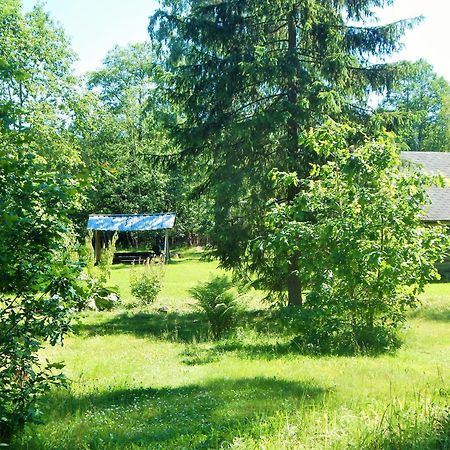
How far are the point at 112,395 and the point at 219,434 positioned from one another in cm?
203

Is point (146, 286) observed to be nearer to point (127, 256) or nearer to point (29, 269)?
point (29, 269)

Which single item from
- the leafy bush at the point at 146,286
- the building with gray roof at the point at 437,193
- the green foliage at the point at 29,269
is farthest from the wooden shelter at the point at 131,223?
the green foliage at the point at 29,269

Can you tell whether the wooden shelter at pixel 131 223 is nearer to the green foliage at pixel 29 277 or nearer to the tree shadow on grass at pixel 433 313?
the tree shadow on grass at pixel 433 313

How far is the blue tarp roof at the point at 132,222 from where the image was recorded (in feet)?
100

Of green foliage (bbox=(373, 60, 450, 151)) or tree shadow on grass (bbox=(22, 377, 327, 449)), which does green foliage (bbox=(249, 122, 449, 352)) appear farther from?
green foliage (bbox=(373, 60, 450, 151))

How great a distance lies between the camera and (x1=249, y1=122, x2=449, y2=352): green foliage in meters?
8.02

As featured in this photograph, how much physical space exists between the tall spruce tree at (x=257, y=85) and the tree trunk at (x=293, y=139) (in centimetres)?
2

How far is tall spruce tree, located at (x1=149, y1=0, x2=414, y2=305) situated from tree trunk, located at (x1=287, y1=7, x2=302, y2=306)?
2cm

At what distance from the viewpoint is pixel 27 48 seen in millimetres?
27766

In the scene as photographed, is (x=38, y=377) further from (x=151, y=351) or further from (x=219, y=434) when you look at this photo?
(x=151, y=351)

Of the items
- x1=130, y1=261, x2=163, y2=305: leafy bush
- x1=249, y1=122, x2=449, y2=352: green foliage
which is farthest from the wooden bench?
x1=249, y1=122, x2=449, y2=352: green foliage

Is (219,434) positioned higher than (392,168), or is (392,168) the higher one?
(392,168)

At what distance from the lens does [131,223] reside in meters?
31.0

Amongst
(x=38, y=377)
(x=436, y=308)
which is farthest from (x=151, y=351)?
(x=436, y=308)
